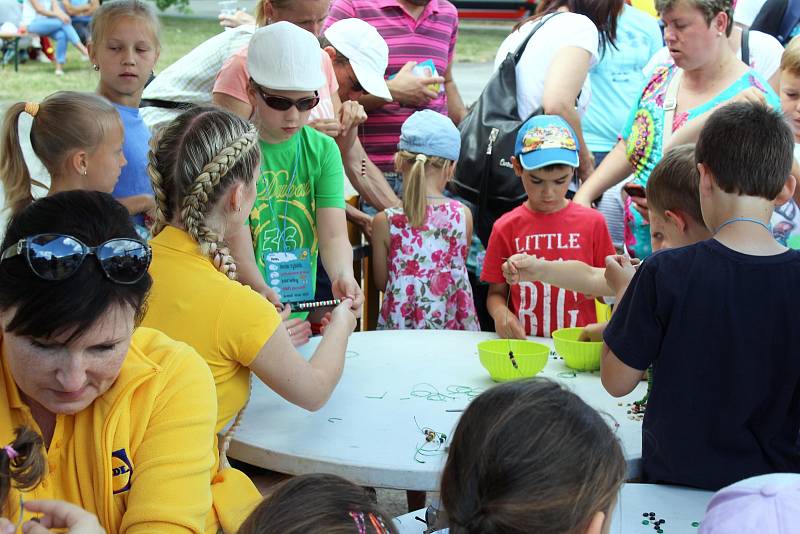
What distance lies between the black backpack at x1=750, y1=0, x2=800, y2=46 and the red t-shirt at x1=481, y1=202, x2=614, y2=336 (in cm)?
223

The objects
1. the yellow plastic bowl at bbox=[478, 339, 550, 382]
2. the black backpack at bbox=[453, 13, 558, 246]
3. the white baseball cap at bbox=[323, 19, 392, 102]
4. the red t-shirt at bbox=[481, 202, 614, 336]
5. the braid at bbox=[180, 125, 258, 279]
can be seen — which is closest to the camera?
the braid at bbox=[180, 125, 258, 279]

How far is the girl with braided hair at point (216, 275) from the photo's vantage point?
2.09 m

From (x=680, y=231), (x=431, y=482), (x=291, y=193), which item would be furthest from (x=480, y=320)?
(x=431, y=482)

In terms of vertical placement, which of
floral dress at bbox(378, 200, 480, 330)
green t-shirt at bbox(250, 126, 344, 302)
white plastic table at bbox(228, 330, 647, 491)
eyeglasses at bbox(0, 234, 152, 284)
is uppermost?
eyeglasses at bbox(0, 234, 152, 284)

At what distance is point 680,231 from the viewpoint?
2.51m

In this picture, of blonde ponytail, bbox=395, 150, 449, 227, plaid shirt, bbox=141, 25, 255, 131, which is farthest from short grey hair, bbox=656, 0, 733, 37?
plaid shirt, bbox=141, 25, 255, 131

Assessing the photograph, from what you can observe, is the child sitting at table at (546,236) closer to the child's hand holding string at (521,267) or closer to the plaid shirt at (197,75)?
the child's hand holding string at (521,267)

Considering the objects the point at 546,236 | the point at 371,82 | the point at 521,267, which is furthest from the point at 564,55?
the point at 521,267

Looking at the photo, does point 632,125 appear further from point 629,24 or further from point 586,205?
point 629,24

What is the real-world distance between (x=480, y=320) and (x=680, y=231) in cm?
187

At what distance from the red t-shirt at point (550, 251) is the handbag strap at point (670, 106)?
0.51m

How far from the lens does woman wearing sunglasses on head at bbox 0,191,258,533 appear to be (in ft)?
4.99

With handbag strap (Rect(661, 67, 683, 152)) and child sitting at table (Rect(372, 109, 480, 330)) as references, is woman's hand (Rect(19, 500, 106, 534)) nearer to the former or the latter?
child sitting at table (Rect(372, 109, 480, 330))

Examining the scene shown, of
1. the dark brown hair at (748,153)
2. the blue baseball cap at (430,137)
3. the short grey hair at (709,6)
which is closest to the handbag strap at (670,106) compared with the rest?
the short grey hair at (709,6)
